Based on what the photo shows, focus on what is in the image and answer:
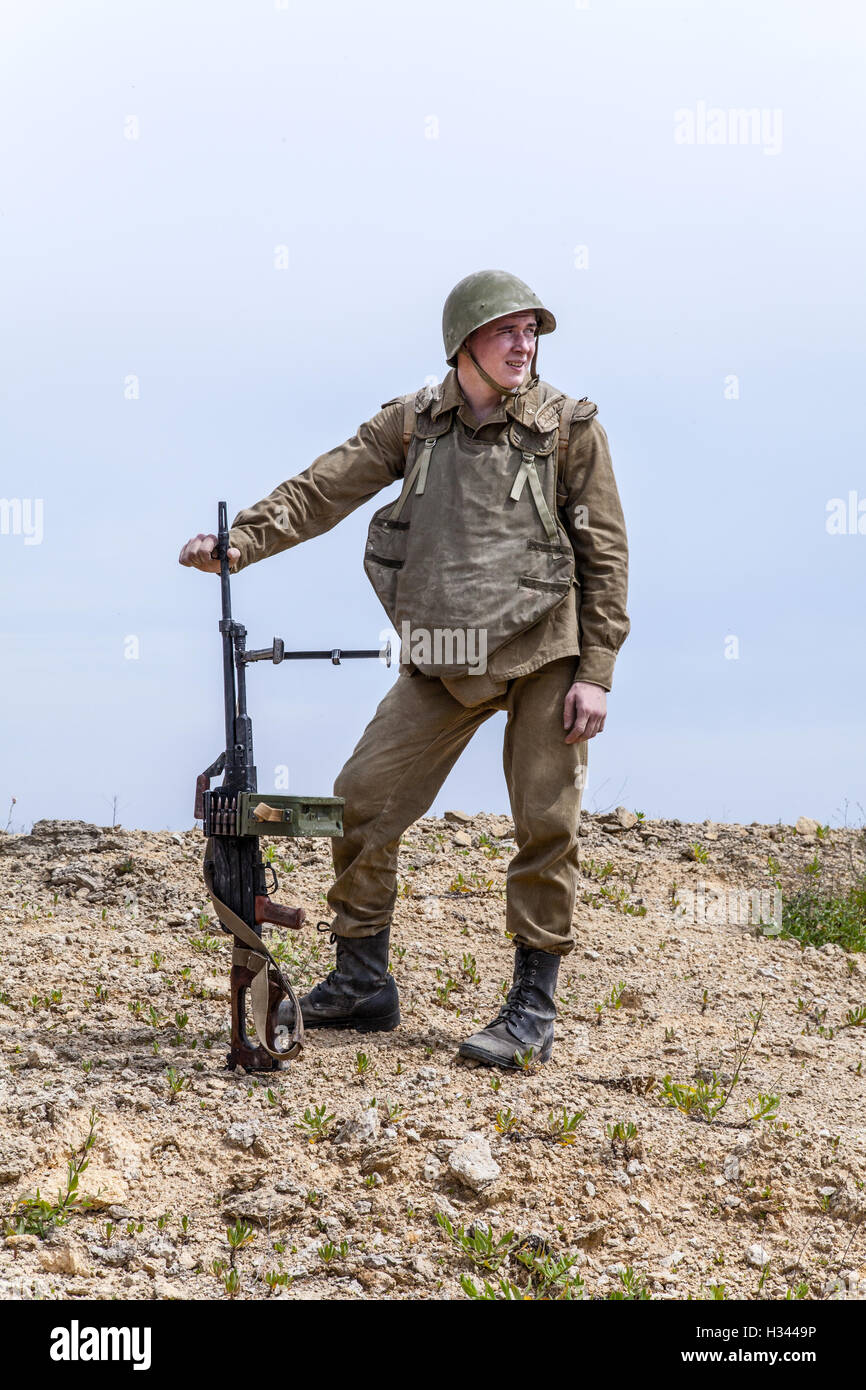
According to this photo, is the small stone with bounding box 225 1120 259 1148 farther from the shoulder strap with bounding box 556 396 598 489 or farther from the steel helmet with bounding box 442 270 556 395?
the steel helmet with bounding box 442 270 556 395

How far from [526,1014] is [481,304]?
2935 mm

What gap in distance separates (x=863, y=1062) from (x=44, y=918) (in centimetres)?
462

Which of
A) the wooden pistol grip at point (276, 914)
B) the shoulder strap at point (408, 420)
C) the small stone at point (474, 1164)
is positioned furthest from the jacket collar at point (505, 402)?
the small stone at point (474, 1164)

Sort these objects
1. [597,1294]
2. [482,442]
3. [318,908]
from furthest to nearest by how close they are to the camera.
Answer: [318,908] < [482,442] < [597,1294]

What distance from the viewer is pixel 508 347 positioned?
17.3 feet

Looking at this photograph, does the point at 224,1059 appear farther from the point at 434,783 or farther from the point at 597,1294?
the point at 597,1294

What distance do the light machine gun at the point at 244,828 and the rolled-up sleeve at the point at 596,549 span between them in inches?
36.6

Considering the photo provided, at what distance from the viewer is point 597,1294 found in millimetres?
4051

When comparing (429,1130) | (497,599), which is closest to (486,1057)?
(429,1130)

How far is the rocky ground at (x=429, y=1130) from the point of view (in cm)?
415

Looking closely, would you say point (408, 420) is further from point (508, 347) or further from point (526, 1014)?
point (526, 1014)

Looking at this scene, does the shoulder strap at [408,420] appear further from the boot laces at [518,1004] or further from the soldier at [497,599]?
the boot laces at [518,1004]

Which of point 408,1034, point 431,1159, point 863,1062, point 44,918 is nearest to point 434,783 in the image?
point 408,1034

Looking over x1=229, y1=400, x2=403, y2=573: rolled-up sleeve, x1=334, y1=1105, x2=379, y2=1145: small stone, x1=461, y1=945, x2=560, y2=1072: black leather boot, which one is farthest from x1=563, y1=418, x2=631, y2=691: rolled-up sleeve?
x1=334, y1=1105, x2=379, y2=1145: small stone
